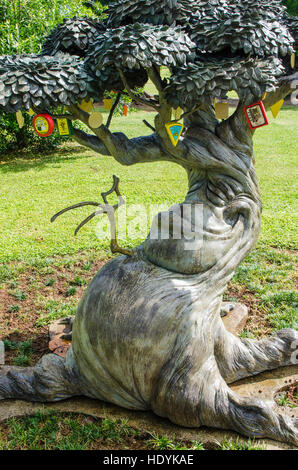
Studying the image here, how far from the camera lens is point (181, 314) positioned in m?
2.71

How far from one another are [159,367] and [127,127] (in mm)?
11947

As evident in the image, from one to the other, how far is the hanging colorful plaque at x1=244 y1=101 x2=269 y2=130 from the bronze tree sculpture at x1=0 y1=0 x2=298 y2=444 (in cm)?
5

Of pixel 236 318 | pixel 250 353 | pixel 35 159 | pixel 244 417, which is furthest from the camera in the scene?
pixel 35 159

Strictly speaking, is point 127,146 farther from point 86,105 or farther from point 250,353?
point 250,353

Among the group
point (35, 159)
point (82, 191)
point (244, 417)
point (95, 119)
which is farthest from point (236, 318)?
point (35, 159)

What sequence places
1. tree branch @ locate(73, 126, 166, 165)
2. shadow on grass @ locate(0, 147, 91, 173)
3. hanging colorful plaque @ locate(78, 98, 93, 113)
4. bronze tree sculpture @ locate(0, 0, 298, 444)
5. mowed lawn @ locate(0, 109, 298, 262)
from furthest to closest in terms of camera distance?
1. shadow on grass @ locate(0, 147, 91, 173)
2. mowed lawn @ locate(0, 109, 298, 262)
3. tree branch @ locate(73, 126, 166, 165)
4. hanging colorful plaque @ locate(78, 98, 93, 113)
5. bronze tree sculpture @ locate(0, 0, 298, 444)

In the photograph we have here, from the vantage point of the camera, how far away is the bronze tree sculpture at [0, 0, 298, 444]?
8.16 ft

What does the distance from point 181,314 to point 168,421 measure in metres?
0.71

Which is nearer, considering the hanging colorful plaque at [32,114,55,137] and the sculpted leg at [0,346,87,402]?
the hanging colorful plaque at [32,114,55,137]

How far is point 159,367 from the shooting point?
2.72 meters

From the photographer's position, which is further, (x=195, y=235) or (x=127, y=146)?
(x=127, y=146)

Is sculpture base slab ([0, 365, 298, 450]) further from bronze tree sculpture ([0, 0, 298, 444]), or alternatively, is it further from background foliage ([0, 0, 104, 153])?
background foliage ([0, 0, 104, 153])

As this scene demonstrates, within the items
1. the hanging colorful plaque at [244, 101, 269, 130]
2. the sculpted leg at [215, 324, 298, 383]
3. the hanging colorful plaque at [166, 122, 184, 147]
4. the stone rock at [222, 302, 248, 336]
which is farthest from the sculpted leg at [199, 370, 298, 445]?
the hanging colorful plaque at [244, 101, 269, 130]
